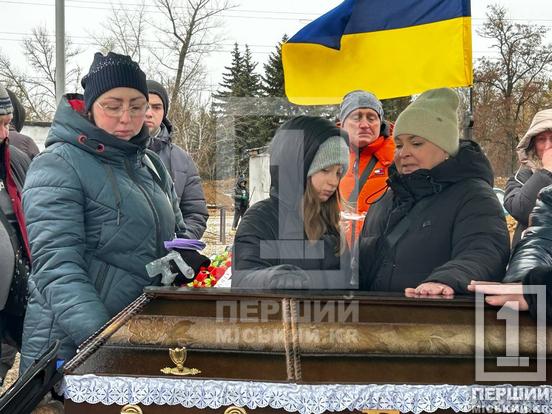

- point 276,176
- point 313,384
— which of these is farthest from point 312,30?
point 313,384

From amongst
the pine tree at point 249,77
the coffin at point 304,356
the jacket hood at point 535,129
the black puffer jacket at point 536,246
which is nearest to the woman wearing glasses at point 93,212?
the coffin at point 304,356

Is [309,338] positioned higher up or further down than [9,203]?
further down

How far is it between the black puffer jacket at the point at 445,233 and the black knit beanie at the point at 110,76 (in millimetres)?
918

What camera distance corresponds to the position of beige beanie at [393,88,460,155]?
1942 mm

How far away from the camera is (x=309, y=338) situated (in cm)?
154

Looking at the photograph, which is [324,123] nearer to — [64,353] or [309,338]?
[309,338]

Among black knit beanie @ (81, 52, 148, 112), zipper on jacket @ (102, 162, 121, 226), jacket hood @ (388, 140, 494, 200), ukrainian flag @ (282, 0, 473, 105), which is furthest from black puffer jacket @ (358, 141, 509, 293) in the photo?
black knit beanie @ (81, 52, 148, 112)

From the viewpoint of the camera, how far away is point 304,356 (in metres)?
1.50

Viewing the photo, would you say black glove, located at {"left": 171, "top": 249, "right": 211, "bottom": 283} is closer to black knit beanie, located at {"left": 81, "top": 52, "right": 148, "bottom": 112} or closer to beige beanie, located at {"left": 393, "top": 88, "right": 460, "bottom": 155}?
black knit beanie, located at {"left": 81, "top": 52, "right": 148, "bottom": 112}

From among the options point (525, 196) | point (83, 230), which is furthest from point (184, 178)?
point (525, 196)

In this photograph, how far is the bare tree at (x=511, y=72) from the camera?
7.38 feet

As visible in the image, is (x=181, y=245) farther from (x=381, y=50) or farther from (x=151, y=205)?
(x=381, y=50)

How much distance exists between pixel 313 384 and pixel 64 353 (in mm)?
793

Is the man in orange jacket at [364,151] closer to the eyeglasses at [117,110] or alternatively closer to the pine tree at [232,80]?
the pine tree at [232,80]
